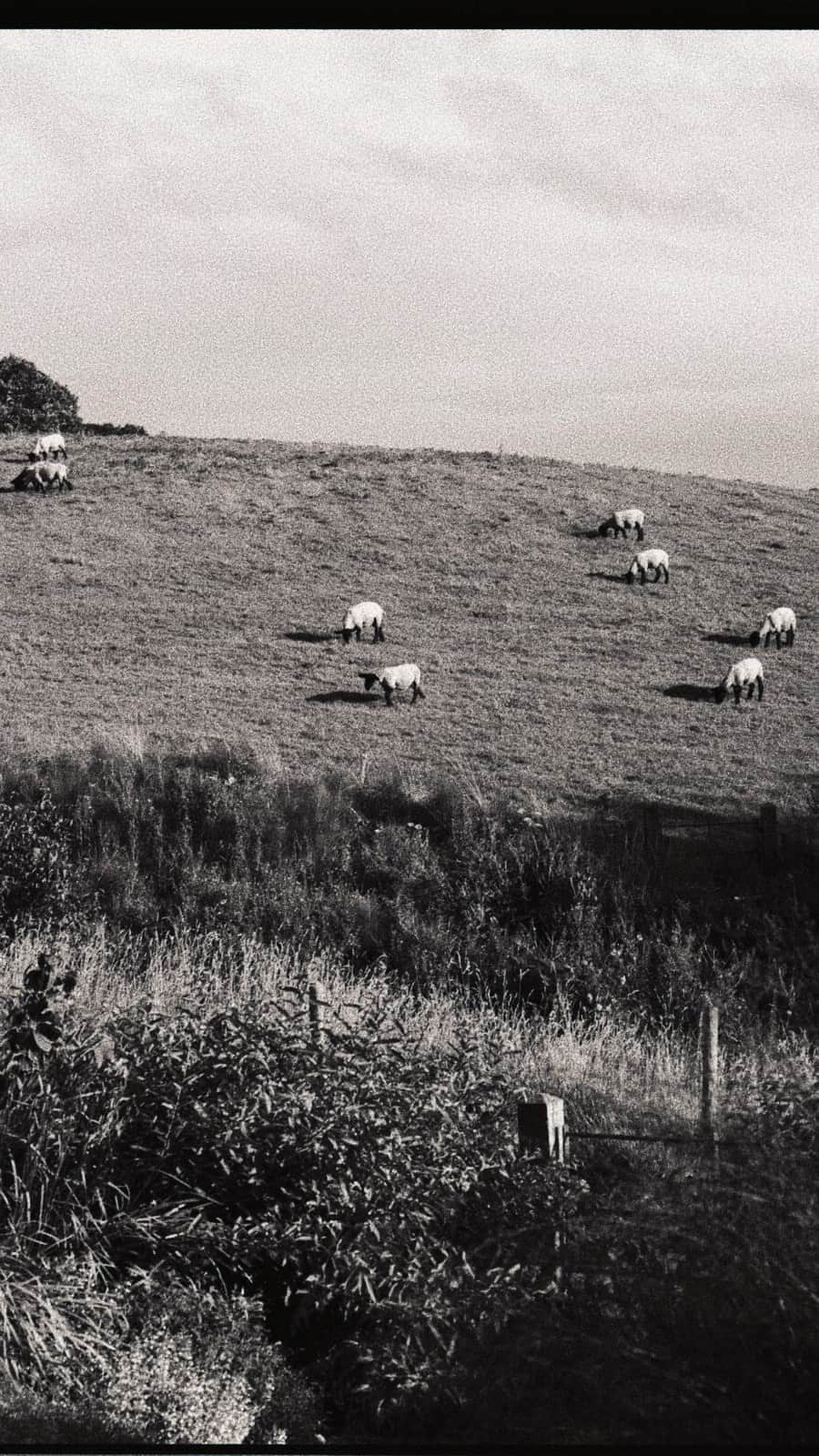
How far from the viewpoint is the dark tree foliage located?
8194 centimetres

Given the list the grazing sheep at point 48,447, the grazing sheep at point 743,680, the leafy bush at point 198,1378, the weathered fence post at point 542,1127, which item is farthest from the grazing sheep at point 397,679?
the grazing sheep at point 48,447

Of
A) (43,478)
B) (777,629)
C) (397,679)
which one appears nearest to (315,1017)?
(397,679)

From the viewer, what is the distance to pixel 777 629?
34.4 m

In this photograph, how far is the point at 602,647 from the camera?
33500 millimetres

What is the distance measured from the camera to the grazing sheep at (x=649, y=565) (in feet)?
131

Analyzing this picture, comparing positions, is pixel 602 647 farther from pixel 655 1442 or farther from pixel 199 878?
pixel 655 1442

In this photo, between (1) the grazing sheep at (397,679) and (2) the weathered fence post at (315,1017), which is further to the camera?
(1) the grazing sheep at (397,679)

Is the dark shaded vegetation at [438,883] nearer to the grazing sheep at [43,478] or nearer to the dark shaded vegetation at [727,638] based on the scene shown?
the dark shaded vegetation at [727,638]

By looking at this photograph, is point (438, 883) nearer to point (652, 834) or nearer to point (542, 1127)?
point (652, 834)

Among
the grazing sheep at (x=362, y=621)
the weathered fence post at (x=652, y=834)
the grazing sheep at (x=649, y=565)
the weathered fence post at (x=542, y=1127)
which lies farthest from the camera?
the grazing sheep at (x=649, y=565)

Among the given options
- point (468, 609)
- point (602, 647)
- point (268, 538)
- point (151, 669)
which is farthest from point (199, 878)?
point (268, 538)

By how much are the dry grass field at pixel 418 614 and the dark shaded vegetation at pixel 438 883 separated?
2.35m

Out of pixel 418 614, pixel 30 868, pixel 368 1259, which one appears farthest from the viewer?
pixel 418 614

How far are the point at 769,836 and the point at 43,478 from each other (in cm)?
3747
